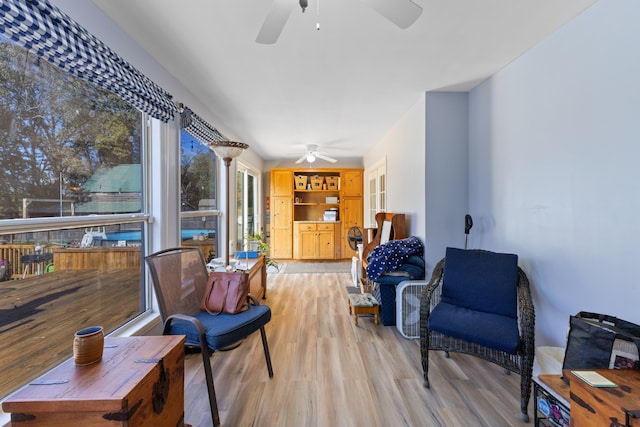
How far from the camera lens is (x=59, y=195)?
1.47 m

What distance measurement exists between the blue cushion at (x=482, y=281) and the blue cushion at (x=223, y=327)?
4.63 feet

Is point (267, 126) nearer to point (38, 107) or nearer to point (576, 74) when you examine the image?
point (38, 107)

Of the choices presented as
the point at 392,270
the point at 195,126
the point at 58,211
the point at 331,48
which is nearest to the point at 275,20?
the point at 331,48

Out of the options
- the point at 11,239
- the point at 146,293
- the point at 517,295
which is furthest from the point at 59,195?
the point at 517,295

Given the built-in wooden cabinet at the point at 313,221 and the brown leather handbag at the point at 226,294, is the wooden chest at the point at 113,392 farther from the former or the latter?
the built-in wooden cabinet at the point at 313,221

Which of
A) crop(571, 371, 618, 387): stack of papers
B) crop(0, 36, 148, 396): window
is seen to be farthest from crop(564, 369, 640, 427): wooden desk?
crop(0, 36, 148, 396): window

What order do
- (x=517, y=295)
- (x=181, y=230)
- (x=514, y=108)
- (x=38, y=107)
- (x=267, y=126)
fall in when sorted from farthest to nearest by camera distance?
(x=267, y=126) → (x=181, y=230) → (x=514, y=108) → (x=517, y=295) → (x=38, y=107)

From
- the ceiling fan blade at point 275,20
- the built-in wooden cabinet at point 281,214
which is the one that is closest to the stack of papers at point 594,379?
the ceiling fan blade at point 275,20

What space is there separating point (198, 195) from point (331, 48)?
6.80 ft

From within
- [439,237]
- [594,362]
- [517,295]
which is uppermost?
[439,237]

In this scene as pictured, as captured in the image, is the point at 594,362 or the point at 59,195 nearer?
the point at 594,362

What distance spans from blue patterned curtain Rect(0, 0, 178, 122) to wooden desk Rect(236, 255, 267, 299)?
1966mm

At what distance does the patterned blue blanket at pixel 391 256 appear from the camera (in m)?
2.83

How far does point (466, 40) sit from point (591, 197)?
126cm
